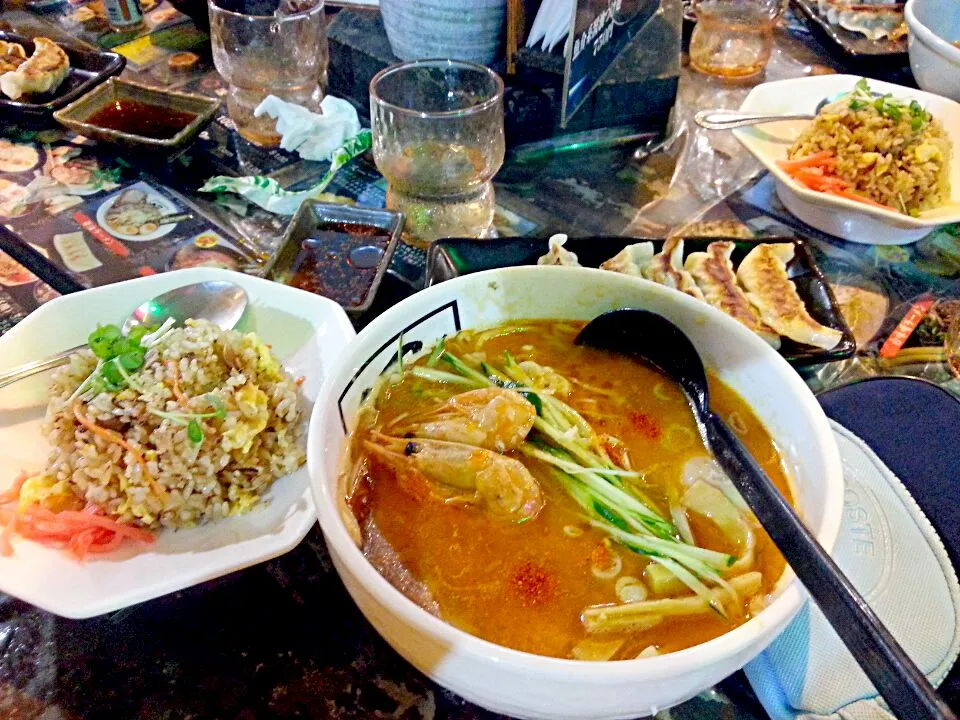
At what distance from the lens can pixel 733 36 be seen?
299 centimetres

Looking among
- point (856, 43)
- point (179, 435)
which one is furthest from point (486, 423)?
point (856, 43)

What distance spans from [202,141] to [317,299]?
4.35ft

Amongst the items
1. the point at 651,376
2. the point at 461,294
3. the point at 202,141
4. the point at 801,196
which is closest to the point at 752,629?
the point at 651,376

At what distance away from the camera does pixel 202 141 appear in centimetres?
247

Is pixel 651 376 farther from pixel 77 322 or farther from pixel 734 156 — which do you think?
pixel 734 156

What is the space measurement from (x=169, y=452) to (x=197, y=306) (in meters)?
0.45

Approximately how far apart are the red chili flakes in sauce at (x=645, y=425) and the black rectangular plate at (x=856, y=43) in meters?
2.69

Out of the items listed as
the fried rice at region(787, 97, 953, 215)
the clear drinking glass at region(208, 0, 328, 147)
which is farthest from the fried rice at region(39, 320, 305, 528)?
the fried rice at region(787, 97, 953, 215)

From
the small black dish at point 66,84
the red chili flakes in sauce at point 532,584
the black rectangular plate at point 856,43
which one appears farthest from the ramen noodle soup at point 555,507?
the black rectangular plate at point 856,43

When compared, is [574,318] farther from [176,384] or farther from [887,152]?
[887,152]

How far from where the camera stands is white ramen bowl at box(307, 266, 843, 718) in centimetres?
69

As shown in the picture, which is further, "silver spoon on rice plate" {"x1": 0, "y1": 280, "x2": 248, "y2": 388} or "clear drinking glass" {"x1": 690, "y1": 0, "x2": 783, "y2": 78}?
"clear drinking glass" {"x1": 690, "y1": 0, "x2": 783, "y2": 78}

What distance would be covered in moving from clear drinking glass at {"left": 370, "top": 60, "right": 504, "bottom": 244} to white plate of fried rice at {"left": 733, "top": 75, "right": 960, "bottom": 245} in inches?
35.4

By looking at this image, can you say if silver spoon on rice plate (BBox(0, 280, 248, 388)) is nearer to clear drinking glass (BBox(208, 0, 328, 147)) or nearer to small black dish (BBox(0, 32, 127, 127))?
clear drinking glass (BBox(208, 0, 328, 147))
